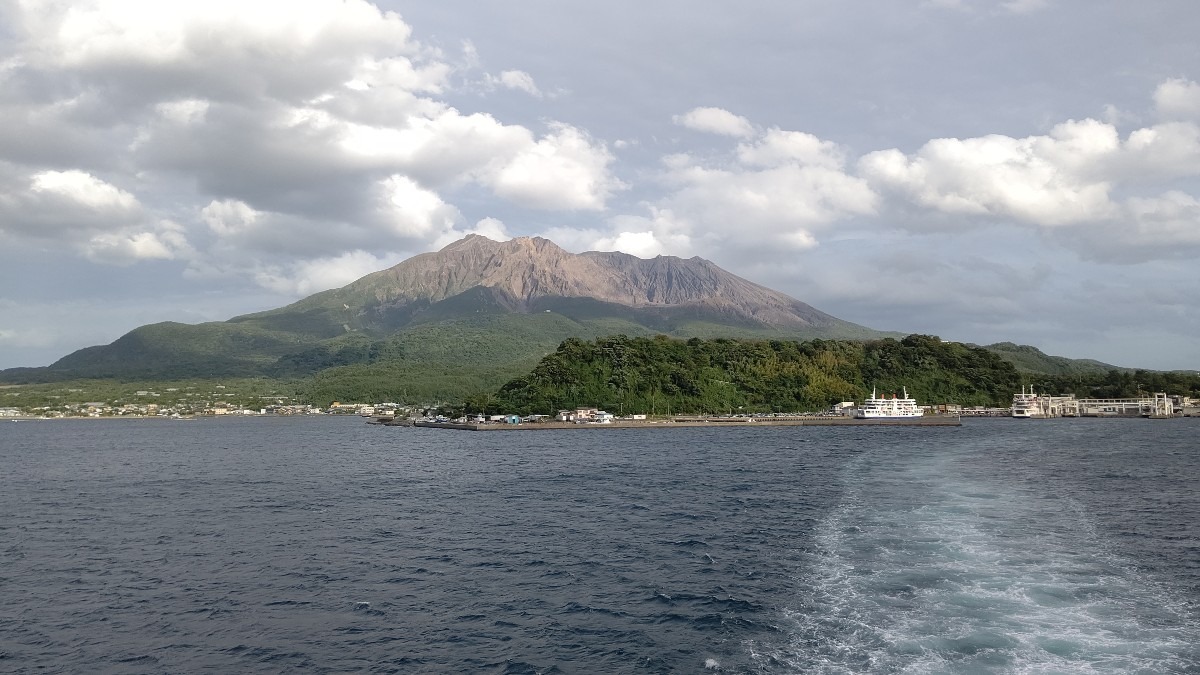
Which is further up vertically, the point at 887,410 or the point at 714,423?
the point at 887,410

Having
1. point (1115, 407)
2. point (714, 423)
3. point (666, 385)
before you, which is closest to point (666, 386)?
point (666, 385)

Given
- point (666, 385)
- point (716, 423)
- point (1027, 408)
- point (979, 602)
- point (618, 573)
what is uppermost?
point (666, 385)

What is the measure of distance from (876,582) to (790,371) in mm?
174977

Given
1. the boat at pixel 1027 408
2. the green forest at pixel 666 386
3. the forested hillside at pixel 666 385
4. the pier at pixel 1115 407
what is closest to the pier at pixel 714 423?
the green forest at pixel 666 386

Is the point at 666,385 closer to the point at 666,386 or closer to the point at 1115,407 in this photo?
the point at 666,386

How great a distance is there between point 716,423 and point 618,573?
432 feet

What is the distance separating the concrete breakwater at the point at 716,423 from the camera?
15400 cm

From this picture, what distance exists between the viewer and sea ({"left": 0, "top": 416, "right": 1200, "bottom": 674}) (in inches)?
838

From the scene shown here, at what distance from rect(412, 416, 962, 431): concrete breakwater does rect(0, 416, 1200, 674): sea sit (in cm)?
8919

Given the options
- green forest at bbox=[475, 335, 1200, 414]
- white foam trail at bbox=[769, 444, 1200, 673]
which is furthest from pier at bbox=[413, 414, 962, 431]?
white foam trail at bbox=[769, 444, 1200, 673]

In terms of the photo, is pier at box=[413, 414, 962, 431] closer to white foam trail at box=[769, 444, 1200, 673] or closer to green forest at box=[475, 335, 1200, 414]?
green forest at box=[475, 335, 1200, 414]

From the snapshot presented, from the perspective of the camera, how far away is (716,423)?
6304 inches

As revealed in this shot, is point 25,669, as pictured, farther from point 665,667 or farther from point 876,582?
point 876,582

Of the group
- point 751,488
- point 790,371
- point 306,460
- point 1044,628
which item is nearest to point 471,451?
point 306,460
